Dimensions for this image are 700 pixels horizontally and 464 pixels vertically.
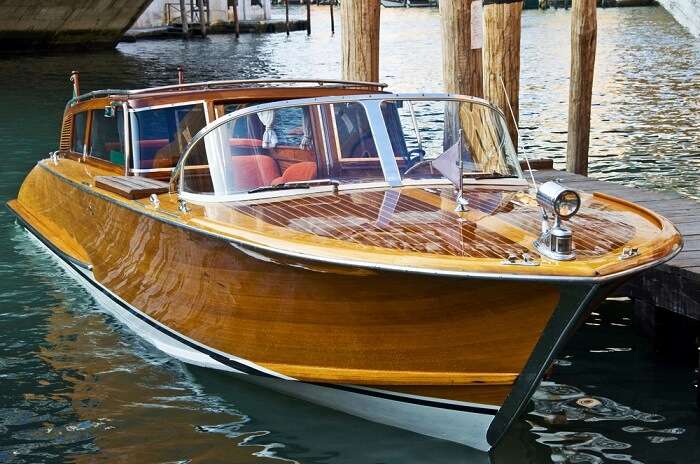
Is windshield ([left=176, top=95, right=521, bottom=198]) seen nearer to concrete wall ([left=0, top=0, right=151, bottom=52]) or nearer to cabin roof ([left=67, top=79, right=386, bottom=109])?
cabin roof ([left=67, top=79, right=386, bottom=109])

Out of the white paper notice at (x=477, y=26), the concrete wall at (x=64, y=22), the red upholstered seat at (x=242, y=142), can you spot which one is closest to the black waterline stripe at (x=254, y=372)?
the red upholstered seat at (x=242, y=142)

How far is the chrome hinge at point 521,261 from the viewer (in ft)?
17.2

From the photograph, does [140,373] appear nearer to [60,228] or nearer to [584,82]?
[60,228]

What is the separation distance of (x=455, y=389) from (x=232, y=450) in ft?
4.21

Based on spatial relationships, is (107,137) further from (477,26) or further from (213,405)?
(477,26)

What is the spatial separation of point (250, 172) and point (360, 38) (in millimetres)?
4803

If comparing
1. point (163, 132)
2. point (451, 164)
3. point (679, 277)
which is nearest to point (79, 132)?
point (163, 132)

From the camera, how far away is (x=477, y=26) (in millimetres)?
10359

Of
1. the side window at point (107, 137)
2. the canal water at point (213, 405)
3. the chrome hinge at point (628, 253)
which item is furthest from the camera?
the side window at point (107, 137)

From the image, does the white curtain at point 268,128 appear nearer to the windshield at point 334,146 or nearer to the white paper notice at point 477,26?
the windshield at point 334,146

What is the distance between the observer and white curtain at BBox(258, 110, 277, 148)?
680 centimetres

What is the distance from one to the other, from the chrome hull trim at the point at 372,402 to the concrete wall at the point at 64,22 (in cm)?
2932

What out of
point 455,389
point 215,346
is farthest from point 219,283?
point 455,389

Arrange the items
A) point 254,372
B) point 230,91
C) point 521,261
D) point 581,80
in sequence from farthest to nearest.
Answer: point 581,80
point 230,91
point 254,372
point 521,261
